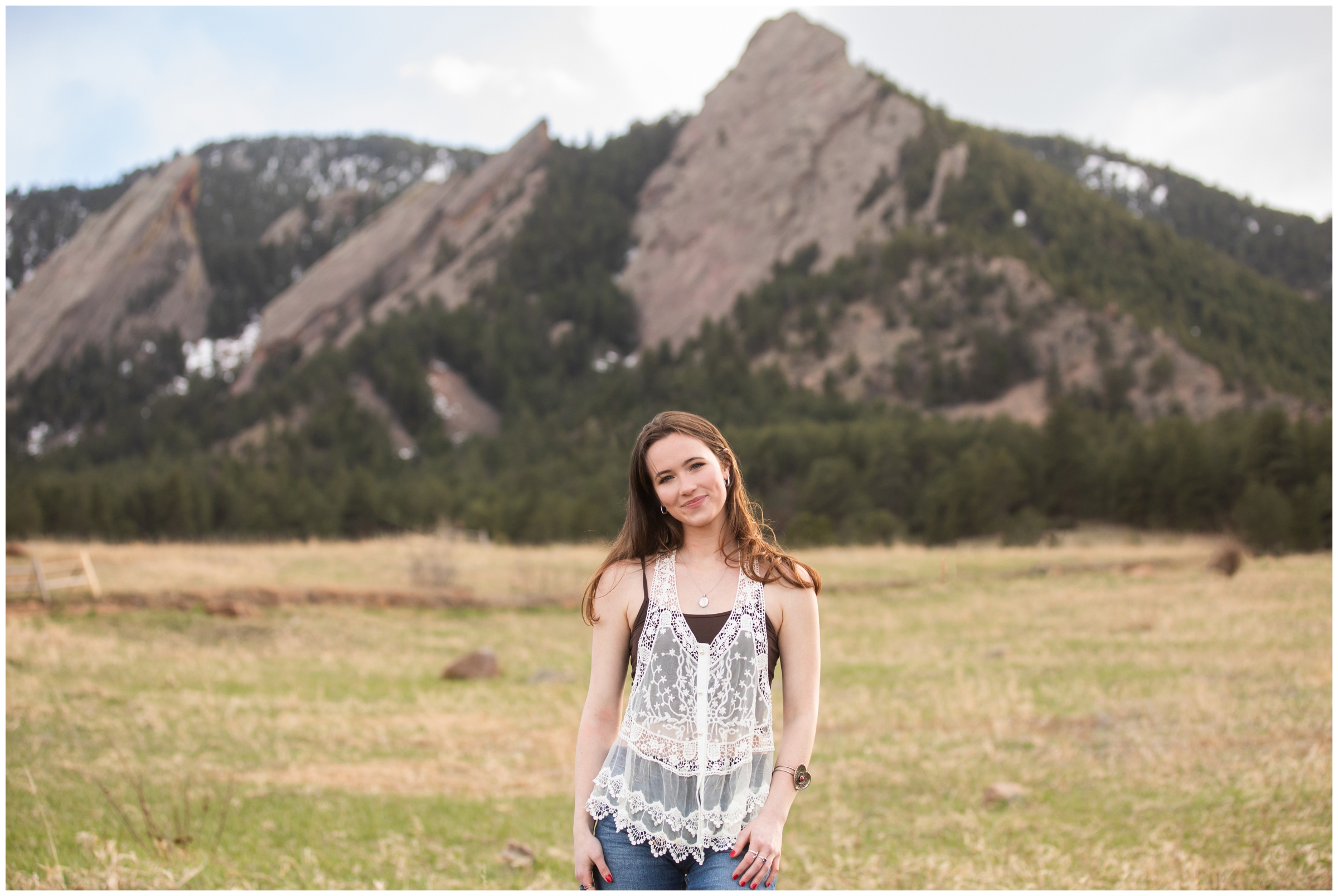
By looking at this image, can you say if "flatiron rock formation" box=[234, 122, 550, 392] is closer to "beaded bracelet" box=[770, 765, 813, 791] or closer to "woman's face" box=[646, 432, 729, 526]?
"woman's face" box=[646, 432, 729, 526]

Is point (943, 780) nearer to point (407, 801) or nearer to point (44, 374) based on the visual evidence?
point (407, 801)

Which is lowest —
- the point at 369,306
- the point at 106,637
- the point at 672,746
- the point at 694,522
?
the point at 106,637

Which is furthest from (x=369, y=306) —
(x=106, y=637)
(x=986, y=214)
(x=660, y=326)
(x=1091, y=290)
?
(x=106, y=637)

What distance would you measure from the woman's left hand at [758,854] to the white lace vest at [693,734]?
6cm

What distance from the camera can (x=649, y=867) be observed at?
286 cm

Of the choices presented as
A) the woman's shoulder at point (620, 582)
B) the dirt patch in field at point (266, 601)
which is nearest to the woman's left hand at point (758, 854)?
the woman's shoulder at point (620, 582)

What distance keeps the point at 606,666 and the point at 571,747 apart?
8941 mm

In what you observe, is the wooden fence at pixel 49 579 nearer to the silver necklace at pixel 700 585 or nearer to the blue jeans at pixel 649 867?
the blue jeans at pixel 649 867

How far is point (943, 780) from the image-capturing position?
9305 mm

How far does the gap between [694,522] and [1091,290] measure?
81707mm

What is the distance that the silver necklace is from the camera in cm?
293

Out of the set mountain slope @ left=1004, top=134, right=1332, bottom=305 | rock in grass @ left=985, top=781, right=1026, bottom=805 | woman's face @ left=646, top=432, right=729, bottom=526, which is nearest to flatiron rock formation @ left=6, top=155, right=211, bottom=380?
mountain slope @ left=1004, top=134, right=1332, bottom=305

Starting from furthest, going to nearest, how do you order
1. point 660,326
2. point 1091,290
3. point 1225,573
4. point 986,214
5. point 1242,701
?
point 660,326, point 986,214, point 1091,290, point 1225,573, point 1242,701

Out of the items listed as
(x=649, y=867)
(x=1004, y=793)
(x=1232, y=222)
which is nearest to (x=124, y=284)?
(x=1004, y=793)
